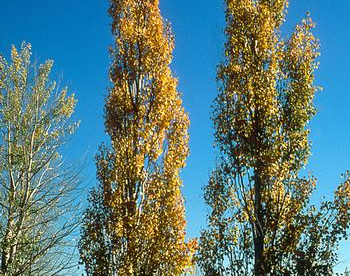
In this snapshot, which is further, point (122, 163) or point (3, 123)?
point (122, 163)

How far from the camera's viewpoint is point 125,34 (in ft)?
46.8

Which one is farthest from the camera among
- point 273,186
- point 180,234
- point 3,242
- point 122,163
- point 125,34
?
point 125,34

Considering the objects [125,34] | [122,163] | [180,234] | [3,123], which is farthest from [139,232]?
[125,34]

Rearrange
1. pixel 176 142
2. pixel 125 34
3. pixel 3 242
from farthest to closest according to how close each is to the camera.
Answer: pixel 125 34 < pixel 176 142 < pixel 3 242

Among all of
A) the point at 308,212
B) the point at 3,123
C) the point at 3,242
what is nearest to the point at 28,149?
the point at 3,123

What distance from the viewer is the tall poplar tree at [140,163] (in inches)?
450

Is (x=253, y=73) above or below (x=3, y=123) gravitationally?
above

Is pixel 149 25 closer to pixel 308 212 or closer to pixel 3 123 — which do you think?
pixel 3 123

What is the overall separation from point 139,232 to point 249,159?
3.33 m

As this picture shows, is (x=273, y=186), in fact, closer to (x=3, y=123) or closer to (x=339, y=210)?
(x=339, y=210)

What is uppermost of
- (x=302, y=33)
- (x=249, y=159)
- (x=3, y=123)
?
(x=302, y=33)

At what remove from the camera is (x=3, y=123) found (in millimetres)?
10234

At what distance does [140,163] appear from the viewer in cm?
1252

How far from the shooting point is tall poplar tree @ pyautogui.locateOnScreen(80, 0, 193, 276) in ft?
37.5
